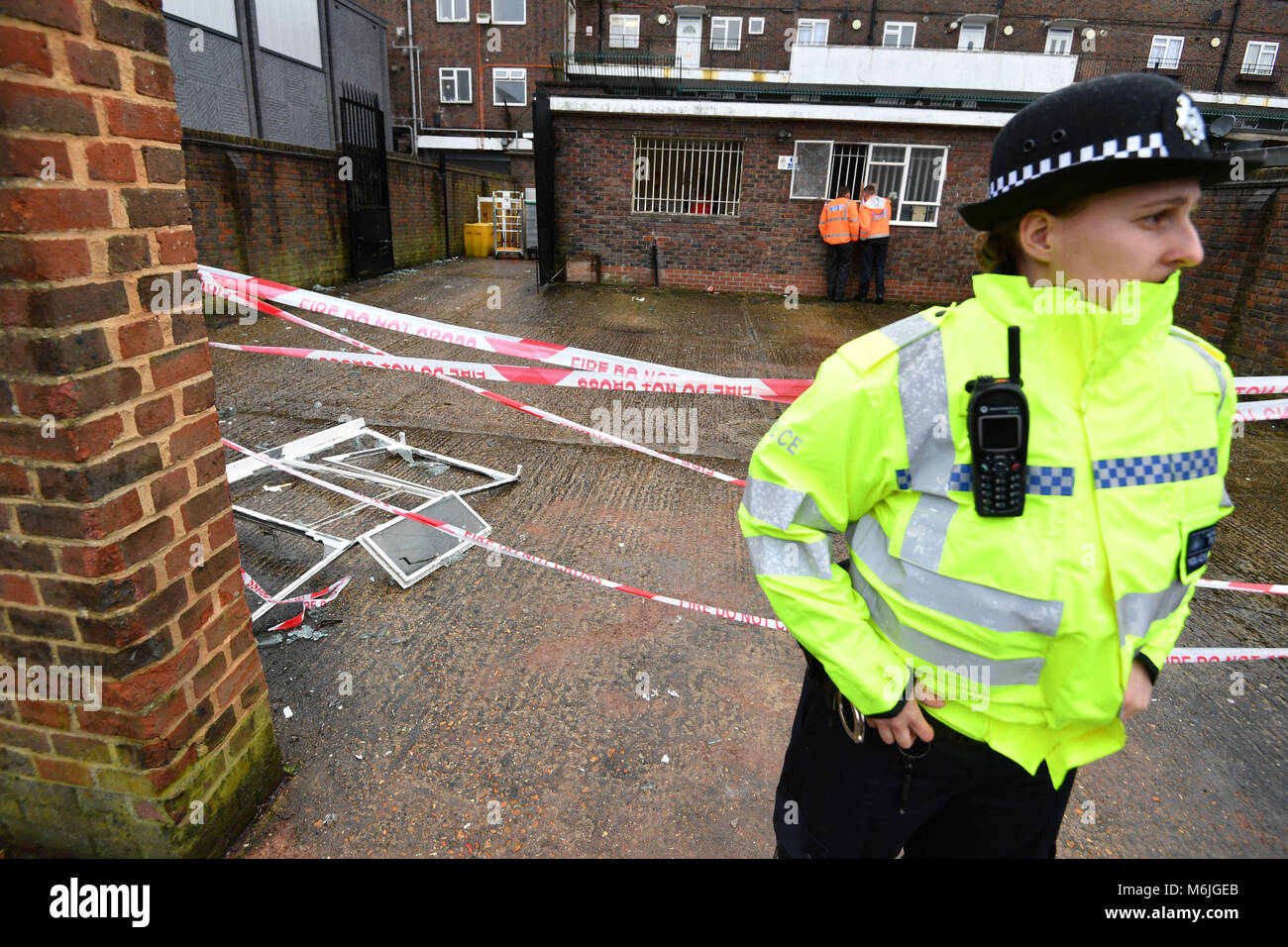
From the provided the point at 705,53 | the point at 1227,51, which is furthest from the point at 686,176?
the point at 1227,51

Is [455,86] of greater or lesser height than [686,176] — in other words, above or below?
above

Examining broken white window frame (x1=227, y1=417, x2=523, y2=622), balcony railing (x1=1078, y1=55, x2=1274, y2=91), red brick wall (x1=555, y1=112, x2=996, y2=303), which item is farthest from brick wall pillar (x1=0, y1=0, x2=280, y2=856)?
balcony railing (x1=1078, y1=55, x2=1274, y2=91)

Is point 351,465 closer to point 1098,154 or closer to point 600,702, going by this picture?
point 600,702

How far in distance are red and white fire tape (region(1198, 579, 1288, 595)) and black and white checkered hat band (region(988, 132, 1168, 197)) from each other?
344 cm

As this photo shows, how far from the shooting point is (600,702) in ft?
8.70

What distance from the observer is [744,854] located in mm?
2045

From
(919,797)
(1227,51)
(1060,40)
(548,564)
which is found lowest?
(548,564)

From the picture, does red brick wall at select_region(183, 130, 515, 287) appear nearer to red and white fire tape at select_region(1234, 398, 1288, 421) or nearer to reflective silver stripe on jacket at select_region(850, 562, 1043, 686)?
reflective silver stripe on jacket at select_region(850, 562, 1043, 686)

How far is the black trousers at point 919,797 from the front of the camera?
136 centimetres

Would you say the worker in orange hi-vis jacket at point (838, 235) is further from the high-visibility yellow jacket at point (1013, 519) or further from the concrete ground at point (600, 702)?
the high-visibility yellow jacket at point (1013, 519)

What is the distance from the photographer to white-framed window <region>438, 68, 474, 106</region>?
2750cm

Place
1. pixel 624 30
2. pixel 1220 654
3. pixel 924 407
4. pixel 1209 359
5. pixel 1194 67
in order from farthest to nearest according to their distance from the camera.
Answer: pixel 624 30, pixel 1194 67, pixel 1220 654, pixel 1209 359, pixel 924 407

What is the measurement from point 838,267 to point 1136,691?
1309 cm

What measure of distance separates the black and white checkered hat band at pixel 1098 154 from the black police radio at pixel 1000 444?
33 cm
